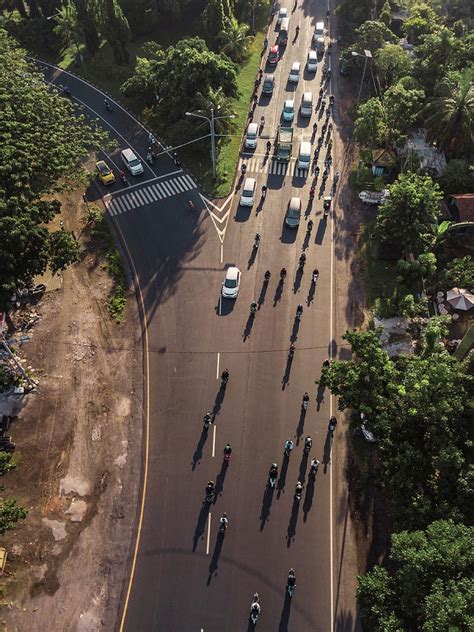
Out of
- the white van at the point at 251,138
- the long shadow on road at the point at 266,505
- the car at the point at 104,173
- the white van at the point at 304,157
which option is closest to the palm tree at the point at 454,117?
the white van at the point at 304,157

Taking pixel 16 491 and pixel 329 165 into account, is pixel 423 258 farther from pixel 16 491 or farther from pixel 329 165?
pixel 16 491

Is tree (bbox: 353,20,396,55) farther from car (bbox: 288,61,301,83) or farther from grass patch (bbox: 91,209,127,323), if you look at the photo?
grass patch (bbox: 91,209,127,323)

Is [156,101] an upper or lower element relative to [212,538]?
upper

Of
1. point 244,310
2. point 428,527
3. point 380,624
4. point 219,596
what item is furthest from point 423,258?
point 219,596

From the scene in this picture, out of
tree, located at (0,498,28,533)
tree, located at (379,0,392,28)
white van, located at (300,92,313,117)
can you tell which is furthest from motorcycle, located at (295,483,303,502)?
tree, located at (379,0,392,28)

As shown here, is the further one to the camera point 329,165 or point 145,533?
point 329,165

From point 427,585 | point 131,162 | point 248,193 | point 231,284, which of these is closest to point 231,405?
point 231,284

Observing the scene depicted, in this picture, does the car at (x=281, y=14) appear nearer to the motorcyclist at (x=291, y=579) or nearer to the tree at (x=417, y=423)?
the tree at (x=417, y=423)
